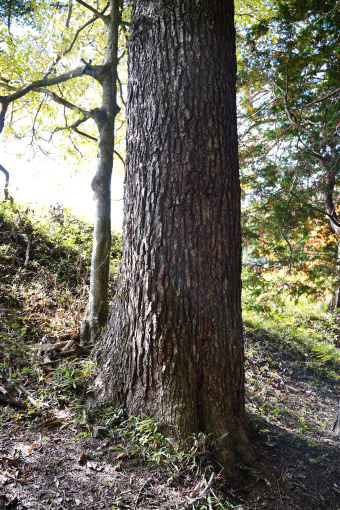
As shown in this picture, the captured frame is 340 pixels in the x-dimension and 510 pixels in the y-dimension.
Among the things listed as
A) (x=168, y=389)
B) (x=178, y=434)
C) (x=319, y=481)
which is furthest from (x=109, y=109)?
(x=319, y=481)

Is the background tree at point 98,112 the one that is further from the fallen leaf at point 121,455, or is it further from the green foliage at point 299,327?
the green foliage at point 299,327

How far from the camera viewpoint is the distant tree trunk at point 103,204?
151 inches

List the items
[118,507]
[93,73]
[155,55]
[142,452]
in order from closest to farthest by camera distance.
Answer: [118,507] < [142,452] < [155,55] < [93,73]

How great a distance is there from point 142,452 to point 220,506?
0.57 meters

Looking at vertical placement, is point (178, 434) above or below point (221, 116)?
below

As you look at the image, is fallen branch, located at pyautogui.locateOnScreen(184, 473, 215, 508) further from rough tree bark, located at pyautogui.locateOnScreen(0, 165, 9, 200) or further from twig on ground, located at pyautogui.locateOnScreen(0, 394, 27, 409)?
rough tree bark, located at pyautogui.locateOnScreen(0, 165, 9, 200)

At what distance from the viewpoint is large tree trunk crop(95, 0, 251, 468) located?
84.4 inches

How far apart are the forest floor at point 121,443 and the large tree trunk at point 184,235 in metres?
0.20

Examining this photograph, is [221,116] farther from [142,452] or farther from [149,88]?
[142,452]

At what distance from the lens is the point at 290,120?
4551mm

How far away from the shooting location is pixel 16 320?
4082 mm

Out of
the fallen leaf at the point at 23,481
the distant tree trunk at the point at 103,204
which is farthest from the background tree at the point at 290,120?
the fallen leaf at the point at 23,481

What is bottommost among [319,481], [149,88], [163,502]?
[319,481]

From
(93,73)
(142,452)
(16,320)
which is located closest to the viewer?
(142,452)
